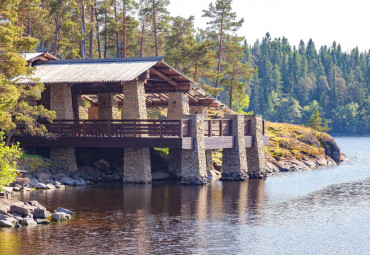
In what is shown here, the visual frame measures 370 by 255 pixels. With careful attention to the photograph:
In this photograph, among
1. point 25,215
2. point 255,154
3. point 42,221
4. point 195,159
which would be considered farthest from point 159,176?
point 42,221

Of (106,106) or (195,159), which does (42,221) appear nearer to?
(195,159)

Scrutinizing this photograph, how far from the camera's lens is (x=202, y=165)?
41562 millimetres

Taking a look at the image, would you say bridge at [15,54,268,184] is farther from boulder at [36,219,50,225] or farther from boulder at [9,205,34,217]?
boulder at [36,219,50,225]

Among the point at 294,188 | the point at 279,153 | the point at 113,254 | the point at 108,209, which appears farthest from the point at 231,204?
the point at 279,153

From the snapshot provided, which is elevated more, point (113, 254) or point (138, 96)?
point (138, 96)

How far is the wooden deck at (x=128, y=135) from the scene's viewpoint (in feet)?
132

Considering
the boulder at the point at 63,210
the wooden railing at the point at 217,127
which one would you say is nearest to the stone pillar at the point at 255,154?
the wooden railing at the point at 217,127

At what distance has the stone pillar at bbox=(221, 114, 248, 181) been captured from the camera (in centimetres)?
4525

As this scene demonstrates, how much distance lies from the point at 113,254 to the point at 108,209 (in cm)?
936

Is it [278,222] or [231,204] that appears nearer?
[278,222]

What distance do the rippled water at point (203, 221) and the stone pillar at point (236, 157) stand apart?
6.79 feet

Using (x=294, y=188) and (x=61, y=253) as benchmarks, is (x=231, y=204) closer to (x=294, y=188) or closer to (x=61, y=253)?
(x=294, y=188)

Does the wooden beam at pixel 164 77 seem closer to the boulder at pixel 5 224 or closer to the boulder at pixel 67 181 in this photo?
the boulder at pixel 67 181

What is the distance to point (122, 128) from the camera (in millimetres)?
41625
